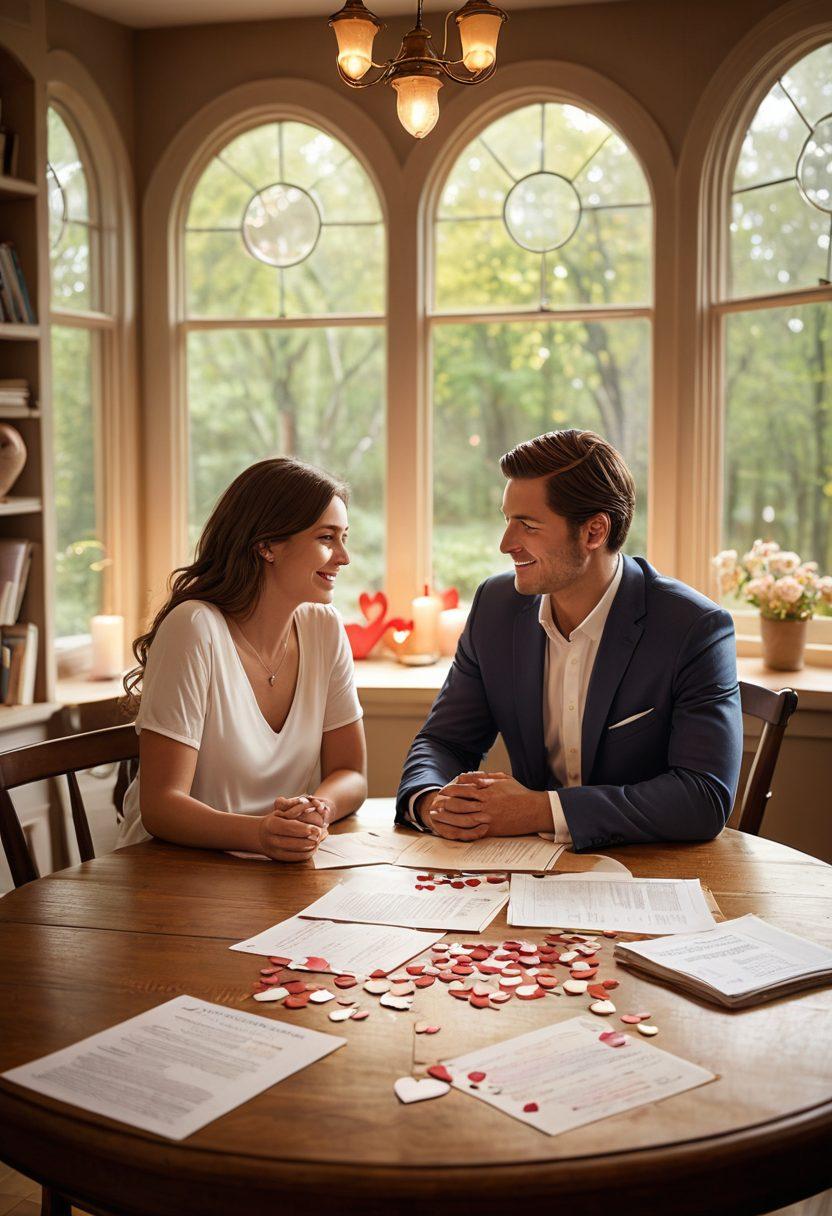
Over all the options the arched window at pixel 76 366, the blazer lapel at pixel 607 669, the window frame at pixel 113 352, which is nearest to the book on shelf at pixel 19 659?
the arched window at pixel 76 366

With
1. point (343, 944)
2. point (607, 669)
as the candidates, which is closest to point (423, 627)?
point (607, 669)

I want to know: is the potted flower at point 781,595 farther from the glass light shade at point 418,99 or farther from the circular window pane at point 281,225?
the glass light shade at point 418,99

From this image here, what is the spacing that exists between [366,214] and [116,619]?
166cm

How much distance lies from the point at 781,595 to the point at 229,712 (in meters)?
1.96

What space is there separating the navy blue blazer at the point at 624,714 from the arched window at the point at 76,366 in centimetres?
204

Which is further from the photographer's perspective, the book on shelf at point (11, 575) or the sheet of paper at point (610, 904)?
the book on shelf at point (11, 575)

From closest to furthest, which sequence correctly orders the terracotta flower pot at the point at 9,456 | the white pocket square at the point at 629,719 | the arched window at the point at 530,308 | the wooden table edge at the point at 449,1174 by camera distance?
the wooden table edge at the point at 449,1174 → the white pocket square at the point at 629,719 → the terracotta flower pot at the point at 9,456 → the arched window at the point at 530,308

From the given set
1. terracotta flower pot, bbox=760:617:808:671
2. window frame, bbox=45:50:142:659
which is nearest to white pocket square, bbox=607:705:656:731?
terracotta flower pot, bbox=760:617:808:671

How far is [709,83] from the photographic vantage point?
3.67 m

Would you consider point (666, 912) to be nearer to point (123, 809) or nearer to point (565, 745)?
point (565, 745)

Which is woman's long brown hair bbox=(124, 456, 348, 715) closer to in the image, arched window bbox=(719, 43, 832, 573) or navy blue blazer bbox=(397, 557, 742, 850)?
navy blue blazer bbox=(397, 557, 742, 850)

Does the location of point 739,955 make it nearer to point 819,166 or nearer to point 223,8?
point 819,166

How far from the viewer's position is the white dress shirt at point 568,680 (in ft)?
7.57

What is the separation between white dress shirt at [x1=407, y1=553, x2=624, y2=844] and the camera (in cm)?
231
